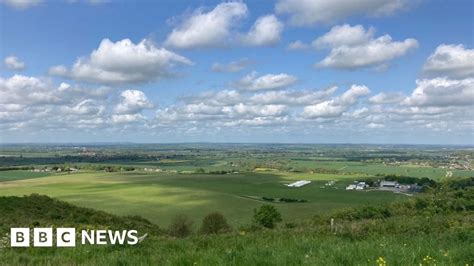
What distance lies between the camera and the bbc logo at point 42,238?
10578 mm

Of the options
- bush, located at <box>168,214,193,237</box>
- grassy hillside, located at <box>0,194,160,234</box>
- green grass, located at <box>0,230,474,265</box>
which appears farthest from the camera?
grassy hillside, located at <box>0,194,160,234</box>

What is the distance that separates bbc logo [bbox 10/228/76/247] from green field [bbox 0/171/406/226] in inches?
1498

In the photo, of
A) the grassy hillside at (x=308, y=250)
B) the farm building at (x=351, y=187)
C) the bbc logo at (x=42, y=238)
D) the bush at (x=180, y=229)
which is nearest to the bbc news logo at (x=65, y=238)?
the bbc logo at (x=42, y=238)

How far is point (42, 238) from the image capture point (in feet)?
36.7

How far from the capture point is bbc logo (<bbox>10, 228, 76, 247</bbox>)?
34.7 feet

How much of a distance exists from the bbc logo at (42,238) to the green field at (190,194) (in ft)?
125

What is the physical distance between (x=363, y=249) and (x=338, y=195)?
3048 inches

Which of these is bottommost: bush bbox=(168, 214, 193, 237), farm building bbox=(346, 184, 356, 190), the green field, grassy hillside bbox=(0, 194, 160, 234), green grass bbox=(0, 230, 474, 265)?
farm building bbox=(346, 184, 356, 190)

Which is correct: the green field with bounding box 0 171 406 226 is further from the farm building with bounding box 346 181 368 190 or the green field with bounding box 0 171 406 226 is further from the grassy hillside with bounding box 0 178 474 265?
the grassy hillside with bounding box 0 178 474 265

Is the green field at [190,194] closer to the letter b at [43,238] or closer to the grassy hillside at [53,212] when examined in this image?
the grassy hillside at [53,212]

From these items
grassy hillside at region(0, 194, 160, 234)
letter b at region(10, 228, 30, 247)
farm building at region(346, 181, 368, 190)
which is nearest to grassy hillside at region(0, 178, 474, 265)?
letter b at region(10, 228, 30, 247)

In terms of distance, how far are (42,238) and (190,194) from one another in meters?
72.8

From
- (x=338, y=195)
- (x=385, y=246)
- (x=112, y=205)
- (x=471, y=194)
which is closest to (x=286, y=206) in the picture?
(x=338, y=195)

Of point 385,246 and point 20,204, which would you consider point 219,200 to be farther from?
point 385,246
